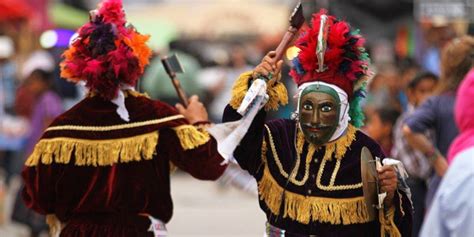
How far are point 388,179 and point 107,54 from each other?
174 centimetres

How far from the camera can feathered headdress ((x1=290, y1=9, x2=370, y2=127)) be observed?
6484 millimetres

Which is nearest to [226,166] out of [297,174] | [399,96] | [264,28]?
[297,174]

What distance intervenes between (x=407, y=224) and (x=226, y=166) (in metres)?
1.20

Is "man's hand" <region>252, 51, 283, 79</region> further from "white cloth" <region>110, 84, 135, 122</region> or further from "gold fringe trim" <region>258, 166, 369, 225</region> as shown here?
"white cloth" <region>110, 84, 135, 122</region>

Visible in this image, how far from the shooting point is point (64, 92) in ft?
46.7

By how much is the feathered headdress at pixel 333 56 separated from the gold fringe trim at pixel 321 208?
54cm

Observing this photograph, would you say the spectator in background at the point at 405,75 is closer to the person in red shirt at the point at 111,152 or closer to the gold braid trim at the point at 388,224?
the person in red shirt at the point at 111,152

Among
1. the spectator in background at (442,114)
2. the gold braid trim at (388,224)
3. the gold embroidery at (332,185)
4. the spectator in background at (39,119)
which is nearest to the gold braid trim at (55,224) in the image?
the gold embroidery at (332,185)

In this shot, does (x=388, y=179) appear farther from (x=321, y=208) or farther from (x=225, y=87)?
(x=225, y=87)

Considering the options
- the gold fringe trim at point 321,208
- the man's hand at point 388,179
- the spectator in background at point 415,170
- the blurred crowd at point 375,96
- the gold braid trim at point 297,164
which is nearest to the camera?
the man's hand at point 388,179

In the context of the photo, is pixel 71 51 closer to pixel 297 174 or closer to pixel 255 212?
pixel 297 174

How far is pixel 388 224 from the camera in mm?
6324

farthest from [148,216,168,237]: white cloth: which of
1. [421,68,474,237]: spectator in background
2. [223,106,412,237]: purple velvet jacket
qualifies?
[421,68,474,237]: spectator in background

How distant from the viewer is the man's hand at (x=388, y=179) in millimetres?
6250
